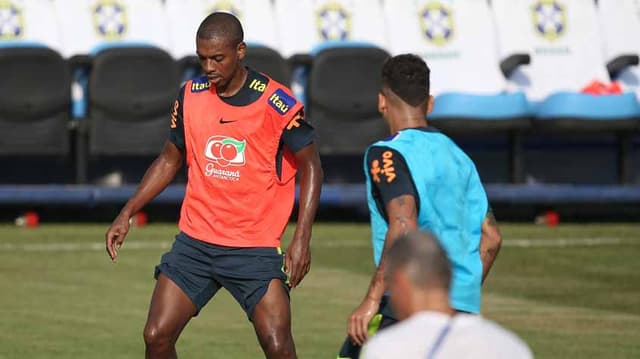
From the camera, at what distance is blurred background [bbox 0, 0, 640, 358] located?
18828mm

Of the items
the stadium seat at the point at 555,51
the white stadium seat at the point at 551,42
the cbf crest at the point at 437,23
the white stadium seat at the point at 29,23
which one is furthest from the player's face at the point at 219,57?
the white stadium seat at the point at 551,42

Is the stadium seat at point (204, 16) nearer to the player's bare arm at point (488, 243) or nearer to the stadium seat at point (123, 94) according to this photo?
the stadium seat at point (123, 94)

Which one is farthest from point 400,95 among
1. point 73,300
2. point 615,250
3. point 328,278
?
point 615,250

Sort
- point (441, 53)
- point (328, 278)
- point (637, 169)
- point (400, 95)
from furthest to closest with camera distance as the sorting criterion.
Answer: point (637, 169)
point (441, 53)
point (328, 278)
point (400, 95)

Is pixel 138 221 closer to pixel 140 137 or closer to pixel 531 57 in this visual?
pixel 140 137

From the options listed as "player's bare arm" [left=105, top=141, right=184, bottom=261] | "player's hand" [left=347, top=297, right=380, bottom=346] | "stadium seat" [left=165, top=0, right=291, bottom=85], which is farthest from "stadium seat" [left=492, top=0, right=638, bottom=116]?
"player's hand" [left=347, top=297, right=380, bottom=346]

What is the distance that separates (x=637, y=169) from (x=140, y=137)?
271 inches

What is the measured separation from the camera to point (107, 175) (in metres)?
21.2

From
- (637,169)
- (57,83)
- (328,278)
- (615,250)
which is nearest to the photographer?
(328,278)

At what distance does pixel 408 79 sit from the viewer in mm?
6941

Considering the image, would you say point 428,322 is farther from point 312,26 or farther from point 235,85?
point 312,26

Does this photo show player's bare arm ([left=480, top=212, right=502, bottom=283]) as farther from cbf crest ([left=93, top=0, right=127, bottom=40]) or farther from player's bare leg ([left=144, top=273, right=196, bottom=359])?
cbf crest ([left=93, top=0, right=127, bottom=40])

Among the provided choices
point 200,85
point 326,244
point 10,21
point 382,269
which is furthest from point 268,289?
point 10,21

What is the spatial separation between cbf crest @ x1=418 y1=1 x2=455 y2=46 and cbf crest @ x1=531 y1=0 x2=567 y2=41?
3.92 ft
